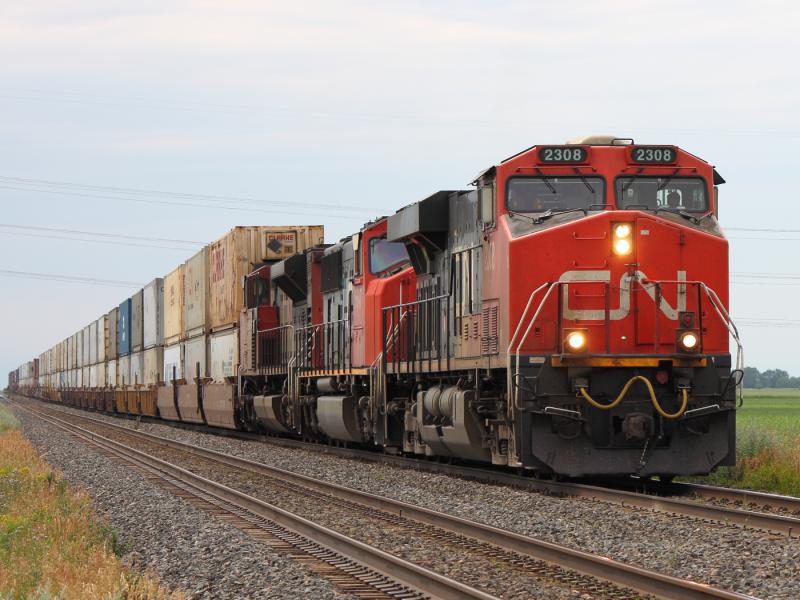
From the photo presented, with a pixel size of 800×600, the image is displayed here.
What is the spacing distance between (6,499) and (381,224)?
742 cm

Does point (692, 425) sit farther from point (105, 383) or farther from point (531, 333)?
point (105, 383)

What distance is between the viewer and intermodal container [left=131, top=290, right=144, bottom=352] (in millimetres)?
44031

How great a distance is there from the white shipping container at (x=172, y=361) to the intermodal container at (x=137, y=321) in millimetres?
5509

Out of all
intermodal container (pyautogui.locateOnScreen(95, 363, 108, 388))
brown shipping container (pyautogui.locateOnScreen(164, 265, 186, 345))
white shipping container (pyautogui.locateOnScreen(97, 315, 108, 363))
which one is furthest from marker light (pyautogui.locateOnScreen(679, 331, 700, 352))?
white shipping container (pyautogui.locateOnScreen(97, 315, 108, 363))

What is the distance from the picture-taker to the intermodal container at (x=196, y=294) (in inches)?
1244

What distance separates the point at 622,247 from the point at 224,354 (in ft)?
58.9

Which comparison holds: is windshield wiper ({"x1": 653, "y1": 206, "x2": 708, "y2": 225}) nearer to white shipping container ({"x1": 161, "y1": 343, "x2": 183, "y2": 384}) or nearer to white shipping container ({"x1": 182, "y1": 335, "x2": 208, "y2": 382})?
white shipping container ({"x1": 182, "y1": 335, "x2": 208, "y2": 382})

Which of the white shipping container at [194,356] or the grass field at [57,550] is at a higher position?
the white shipping container at [194,356]

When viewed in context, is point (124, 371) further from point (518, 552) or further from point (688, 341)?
point (518, 552)

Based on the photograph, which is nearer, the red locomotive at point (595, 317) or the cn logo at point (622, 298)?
the red locomotive at point (595, 317)

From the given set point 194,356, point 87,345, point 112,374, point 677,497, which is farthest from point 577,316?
Result: point 87,345

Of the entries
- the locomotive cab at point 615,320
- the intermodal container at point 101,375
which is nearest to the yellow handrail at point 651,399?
the locomotive cab at point 615,320

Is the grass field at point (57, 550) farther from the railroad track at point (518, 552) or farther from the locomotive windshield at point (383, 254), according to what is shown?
the locomotive windshield at point (383, 254)

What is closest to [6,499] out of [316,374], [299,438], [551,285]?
[551,285]
